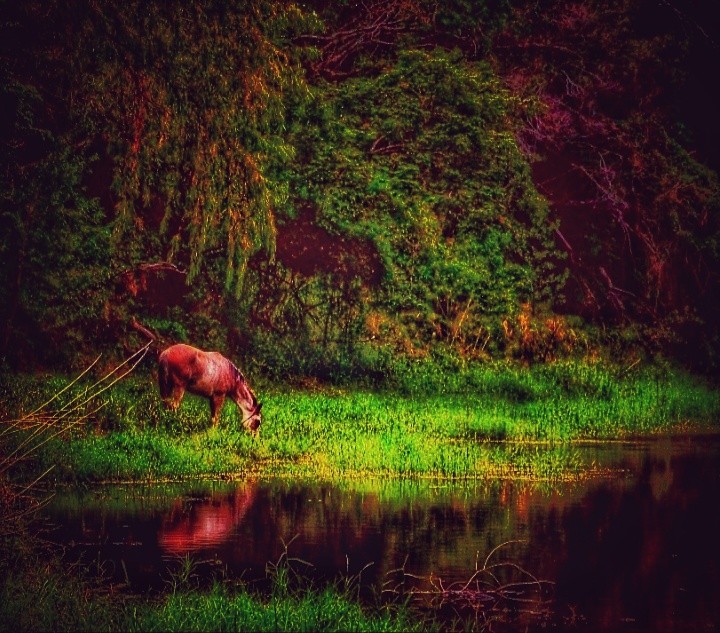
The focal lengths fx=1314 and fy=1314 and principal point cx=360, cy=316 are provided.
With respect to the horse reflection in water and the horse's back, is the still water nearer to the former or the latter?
the horse reflection in water

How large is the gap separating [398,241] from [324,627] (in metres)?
16.1

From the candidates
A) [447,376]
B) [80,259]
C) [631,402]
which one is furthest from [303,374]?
[631,402]

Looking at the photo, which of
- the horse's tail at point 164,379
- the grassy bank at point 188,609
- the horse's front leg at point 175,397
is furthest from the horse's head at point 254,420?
the grassy bank at point 188,609

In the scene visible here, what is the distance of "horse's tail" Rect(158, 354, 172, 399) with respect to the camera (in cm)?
1741

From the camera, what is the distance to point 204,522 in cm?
1037

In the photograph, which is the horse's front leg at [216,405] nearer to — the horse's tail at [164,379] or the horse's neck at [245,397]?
the horse's neck at [245,397]

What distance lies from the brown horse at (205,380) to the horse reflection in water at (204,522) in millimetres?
4323

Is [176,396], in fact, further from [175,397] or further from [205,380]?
[205,380]

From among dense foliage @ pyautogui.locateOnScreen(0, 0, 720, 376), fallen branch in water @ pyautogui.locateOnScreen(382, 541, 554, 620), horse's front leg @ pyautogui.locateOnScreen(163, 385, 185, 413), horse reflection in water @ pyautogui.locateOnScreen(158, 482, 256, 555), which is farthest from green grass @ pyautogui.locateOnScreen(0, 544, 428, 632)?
dense foliage @ pyautogui.locateOnScreen(0, 0, 720, 376)

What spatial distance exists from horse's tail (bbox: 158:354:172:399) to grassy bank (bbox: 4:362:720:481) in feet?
1.21

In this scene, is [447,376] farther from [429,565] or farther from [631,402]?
[429,565]

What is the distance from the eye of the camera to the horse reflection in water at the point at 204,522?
31.1 feet

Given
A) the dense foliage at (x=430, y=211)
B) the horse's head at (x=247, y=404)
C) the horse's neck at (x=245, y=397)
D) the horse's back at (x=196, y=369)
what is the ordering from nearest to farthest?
the horse's head at (x=247, y=404)
the horse's neck at (x=245, y=397)
the horse's back at (x=196, y=369)
the dense foliage at (x=430, y=211)

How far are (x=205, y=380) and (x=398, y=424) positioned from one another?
2.56 metres
